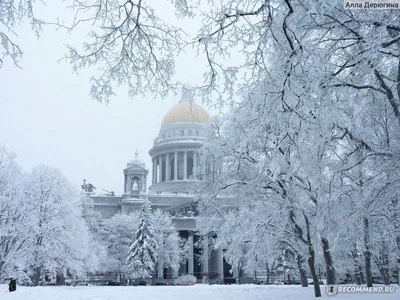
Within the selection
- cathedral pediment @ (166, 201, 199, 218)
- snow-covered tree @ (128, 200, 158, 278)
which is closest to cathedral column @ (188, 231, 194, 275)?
cathedral pediment @ (166, 201, 199, 218)

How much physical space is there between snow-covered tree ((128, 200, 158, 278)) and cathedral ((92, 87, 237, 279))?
5.01 m

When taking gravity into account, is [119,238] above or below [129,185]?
below

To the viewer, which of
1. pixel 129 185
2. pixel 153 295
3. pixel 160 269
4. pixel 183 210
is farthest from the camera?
pixel 129 185

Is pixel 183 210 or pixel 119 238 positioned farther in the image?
pixel 183 210

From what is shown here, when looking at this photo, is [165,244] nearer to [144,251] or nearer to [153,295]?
[144,251]

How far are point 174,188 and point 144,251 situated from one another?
1258 inches

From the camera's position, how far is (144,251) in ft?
152

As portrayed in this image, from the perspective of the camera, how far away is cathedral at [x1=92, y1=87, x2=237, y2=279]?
200 ft

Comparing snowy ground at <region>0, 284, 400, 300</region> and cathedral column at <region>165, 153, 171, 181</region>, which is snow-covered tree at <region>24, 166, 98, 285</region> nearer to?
snowy ground at <region>0, 284, 400, 300</region>

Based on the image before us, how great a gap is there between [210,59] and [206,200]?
17103 mm

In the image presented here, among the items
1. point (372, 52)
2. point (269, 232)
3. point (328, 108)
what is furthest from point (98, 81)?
point (269, 232)

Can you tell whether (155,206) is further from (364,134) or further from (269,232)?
(364,134)

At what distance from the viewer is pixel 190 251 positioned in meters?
60.7

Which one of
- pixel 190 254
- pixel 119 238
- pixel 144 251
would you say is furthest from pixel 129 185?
pixel 144 251
